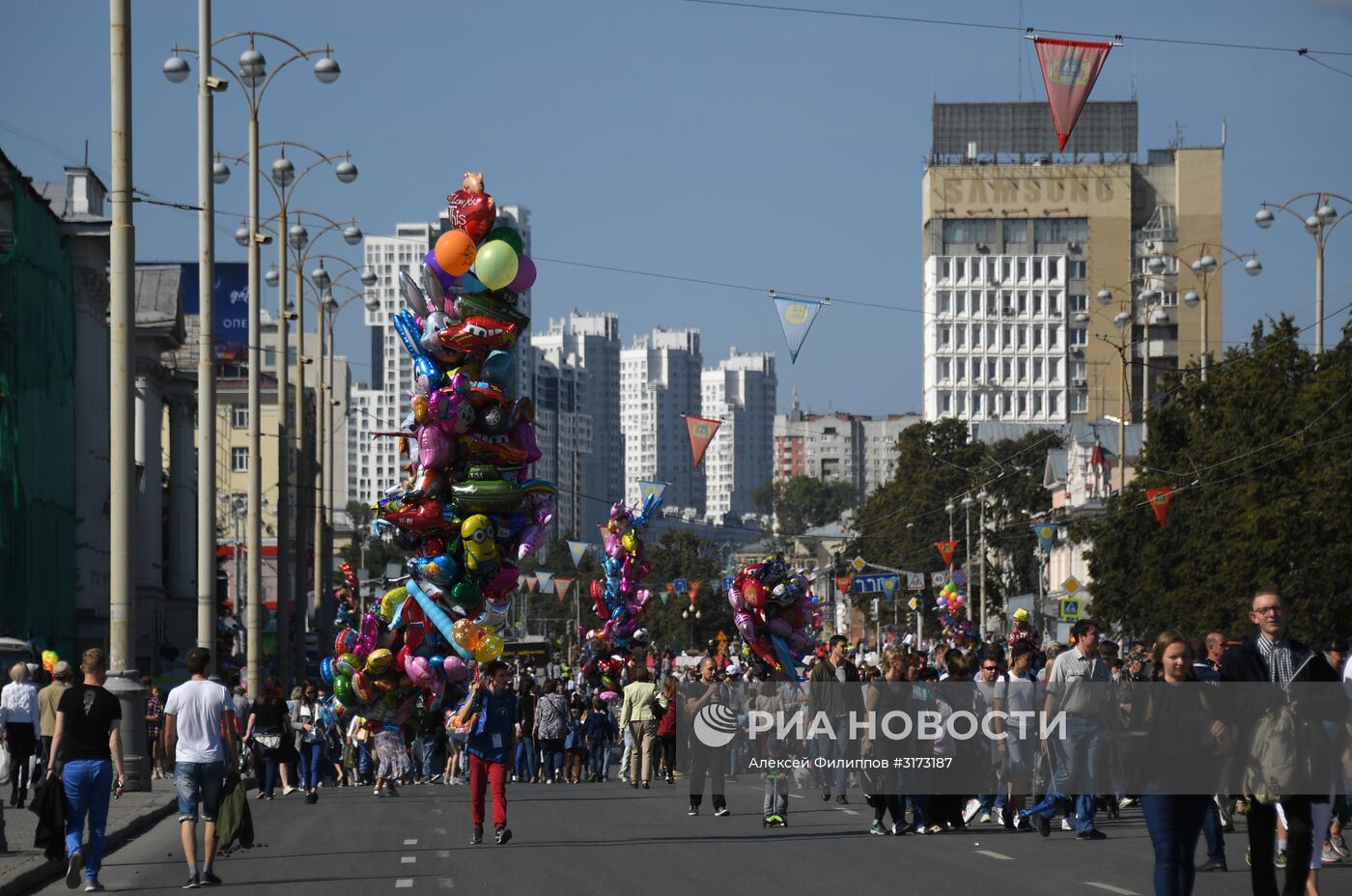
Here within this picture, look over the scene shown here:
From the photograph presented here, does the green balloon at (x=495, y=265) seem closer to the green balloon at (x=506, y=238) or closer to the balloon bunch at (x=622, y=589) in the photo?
the green balloon at (x=506, y=238)

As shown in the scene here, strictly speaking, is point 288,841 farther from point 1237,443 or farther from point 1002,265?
point 1002,265

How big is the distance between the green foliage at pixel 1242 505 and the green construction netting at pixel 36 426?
84.8 feet

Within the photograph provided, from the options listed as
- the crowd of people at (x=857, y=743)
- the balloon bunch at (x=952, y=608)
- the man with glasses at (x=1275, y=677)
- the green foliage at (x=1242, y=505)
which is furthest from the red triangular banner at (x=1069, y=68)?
the balloon bunch at (x=952, y=608)

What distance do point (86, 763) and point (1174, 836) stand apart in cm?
756

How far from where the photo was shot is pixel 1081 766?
56.4ft

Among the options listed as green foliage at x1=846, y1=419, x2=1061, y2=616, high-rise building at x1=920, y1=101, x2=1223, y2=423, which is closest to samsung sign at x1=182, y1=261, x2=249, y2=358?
green foliage at x1=846, y1=419, x2=1061, y2=616

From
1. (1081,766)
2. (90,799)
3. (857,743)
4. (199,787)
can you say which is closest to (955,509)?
(857,743)

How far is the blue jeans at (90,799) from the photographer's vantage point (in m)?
14.2

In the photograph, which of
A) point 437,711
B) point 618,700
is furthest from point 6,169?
point 437,711

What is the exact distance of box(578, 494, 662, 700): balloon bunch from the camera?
47.8 m

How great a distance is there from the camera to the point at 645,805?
2352 cm

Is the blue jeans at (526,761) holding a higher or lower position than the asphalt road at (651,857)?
lower

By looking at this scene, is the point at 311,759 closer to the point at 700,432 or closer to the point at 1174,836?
the point at 1174,836

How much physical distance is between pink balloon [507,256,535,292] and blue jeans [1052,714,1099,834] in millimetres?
12546
